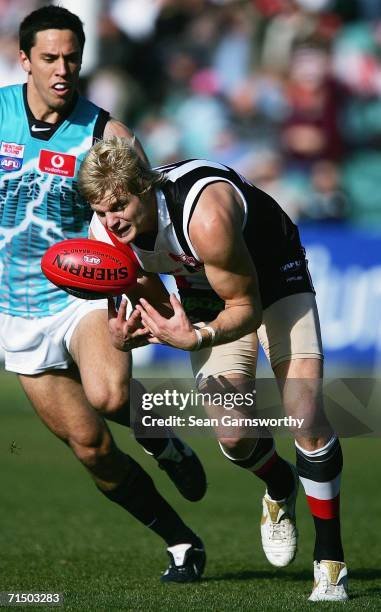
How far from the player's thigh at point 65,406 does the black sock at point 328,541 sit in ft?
4.09

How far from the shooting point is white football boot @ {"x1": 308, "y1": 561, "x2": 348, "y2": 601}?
5008 mm

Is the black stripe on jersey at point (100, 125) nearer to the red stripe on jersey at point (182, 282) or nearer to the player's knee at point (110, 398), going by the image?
the red stripe on jersey at point (182, 282)

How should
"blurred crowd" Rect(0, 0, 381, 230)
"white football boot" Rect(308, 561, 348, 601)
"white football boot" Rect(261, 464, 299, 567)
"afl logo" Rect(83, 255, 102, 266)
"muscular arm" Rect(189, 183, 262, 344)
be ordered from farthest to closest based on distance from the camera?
"blurred crowd" Rect(0, 0, 381, 230) → "white football boot" Rect(261, 464, 299, 567) → "afl logo" Rect(83, 255, 102, 266) → "white football boot" Rect(308, 561, 348, 601) → "muscular arm" Rect(189, 183, 262, 344)

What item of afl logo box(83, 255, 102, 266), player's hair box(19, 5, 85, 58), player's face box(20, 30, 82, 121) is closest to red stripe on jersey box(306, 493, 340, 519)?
afl logo box(83, 255, 102, 266)

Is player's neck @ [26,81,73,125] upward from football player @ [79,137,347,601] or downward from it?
upward

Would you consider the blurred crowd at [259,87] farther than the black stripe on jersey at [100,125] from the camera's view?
Yes

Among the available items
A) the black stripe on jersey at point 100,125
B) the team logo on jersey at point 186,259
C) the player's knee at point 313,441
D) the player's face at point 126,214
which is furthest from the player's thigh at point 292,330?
the black stripe on jersey at point 100,125

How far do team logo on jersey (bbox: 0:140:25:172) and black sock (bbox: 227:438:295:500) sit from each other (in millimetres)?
1864

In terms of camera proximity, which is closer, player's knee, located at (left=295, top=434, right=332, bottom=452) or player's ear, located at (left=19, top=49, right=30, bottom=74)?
player's knee, located at (left=295, top=434, right=332, bottom=452)

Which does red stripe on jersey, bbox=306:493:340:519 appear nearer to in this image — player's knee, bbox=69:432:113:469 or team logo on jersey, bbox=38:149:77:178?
player's knee, bbox=69:432:113:469

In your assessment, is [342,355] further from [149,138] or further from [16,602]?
[16,602]

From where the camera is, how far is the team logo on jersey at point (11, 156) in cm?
582

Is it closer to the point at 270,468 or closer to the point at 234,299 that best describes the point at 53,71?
the point at 234,299

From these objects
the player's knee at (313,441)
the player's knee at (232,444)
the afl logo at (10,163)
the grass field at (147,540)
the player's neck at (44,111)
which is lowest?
the grass field at (147,540)
